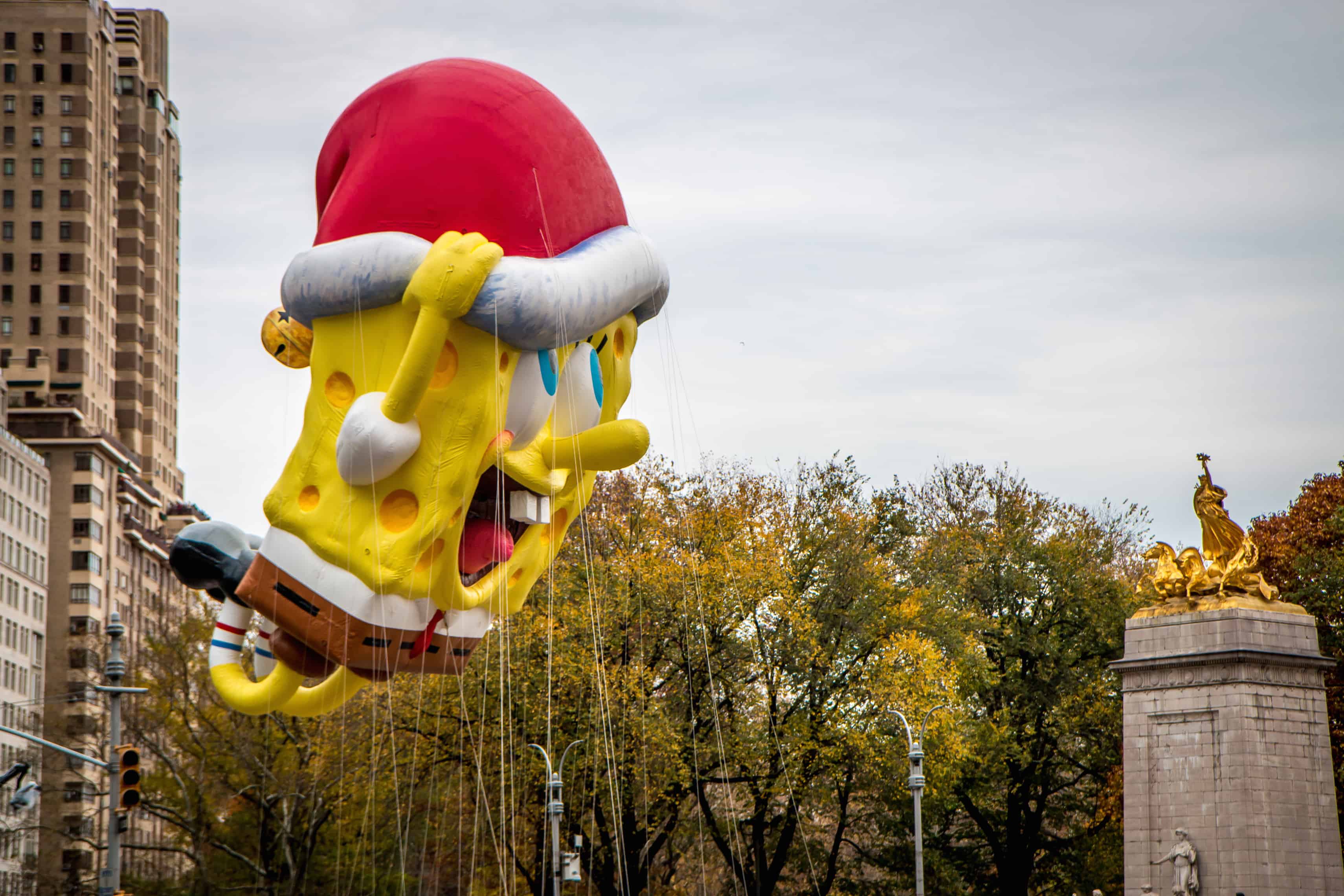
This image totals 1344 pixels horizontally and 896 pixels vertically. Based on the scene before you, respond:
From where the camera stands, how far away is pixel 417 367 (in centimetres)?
1494

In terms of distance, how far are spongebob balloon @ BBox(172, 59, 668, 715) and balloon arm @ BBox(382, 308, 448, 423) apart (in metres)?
0.02

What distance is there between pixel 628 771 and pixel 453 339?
24.2 metres

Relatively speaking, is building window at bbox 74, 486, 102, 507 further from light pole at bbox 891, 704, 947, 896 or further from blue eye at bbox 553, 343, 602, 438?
blue eye at bbox 553, 343, 602, 438

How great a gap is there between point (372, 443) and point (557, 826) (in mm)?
20768

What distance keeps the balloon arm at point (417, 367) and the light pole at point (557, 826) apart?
1683 centimetres

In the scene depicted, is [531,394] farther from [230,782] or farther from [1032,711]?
[1032,711]

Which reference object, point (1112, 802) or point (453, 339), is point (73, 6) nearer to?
point (1112, 802)

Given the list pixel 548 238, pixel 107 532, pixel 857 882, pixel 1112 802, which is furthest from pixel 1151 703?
pixel 107 532

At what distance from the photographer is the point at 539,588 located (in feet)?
132

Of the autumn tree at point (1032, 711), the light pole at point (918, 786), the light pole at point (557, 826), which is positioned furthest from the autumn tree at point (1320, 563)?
the light pole at point (557, 826)

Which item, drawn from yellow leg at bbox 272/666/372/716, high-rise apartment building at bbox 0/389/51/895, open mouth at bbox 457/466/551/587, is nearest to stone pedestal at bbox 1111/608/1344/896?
open mouth at bbox 457/466/551/587

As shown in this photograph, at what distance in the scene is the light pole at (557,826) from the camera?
3328 cm

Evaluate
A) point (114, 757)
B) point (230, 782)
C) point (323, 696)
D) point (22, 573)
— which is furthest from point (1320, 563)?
point (22, 573)

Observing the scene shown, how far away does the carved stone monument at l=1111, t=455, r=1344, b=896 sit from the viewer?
1241 inches
